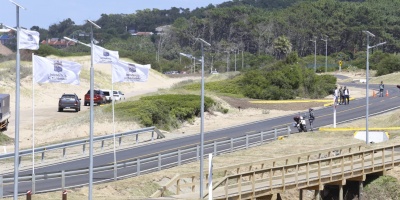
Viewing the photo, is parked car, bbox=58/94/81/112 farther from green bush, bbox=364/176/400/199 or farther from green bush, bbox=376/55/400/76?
green bush, bbox=376/55/400/76

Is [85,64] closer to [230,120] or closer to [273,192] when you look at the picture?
[230,120]

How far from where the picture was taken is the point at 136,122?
2467 inches

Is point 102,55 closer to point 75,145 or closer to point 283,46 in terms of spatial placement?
point 75,145

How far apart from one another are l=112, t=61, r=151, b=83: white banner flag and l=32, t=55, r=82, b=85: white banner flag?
3.74 metres

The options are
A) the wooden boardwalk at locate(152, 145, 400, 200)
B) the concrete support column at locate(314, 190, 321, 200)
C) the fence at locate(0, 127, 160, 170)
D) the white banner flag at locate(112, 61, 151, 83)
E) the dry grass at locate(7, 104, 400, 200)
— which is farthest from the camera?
the fence at locate(0, 127, 160, 170)

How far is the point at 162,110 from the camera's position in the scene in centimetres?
6606

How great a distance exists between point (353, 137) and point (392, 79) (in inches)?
2473

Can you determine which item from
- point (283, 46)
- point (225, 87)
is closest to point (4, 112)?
point (225, 87)

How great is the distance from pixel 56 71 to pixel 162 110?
35298 millimetres

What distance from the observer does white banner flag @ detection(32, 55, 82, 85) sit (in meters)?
30.8

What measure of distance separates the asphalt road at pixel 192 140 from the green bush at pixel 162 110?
4517mm

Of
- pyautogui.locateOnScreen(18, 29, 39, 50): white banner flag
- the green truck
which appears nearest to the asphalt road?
pyautogui.locateOnScreen(18, 29, 39, 50): white banner flag

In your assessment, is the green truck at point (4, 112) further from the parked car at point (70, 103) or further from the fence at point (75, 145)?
the parked car at point (70, 103)

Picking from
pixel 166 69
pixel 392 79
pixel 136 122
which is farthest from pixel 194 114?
pixel 166 69
